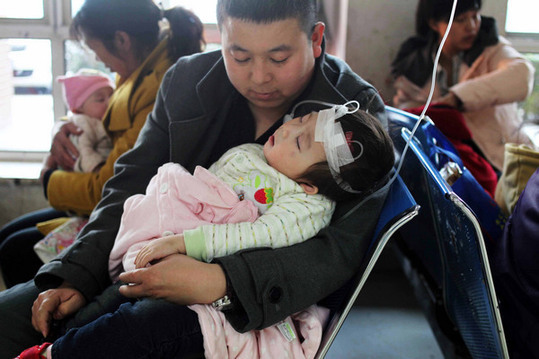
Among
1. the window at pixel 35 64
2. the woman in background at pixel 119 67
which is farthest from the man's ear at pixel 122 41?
A: the window at pixel 35 64

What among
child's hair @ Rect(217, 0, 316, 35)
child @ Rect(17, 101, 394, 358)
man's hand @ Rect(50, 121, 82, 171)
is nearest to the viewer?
child @ Rect(17, 101, 394, 358)

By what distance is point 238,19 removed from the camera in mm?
1378

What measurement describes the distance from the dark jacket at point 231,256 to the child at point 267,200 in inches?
1.9

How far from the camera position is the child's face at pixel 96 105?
7.72 ft

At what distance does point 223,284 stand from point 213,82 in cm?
67

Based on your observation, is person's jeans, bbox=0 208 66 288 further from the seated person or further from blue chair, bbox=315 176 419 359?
the seated person

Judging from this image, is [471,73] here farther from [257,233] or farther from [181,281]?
[181,281]

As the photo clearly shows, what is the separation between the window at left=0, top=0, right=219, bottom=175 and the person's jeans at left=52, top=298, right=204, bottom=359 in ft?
6.79

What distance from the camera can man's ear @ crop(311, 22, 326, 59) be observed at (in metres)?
1.48

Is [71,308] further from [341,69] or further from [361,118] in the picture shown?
[341,69]

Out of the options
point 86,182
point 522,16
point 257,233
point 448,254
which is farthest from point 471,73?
point 86,182

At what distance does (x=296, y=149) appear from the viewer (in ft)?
4.52

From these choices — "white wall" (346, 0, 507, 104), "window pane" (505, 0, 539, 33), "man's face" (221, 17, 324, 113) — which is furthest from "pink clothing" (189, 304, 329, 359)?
"window pane" (505, 0, 539, 33)

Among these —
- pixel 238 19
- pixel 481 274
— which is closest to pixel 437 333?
pixel 481 274
